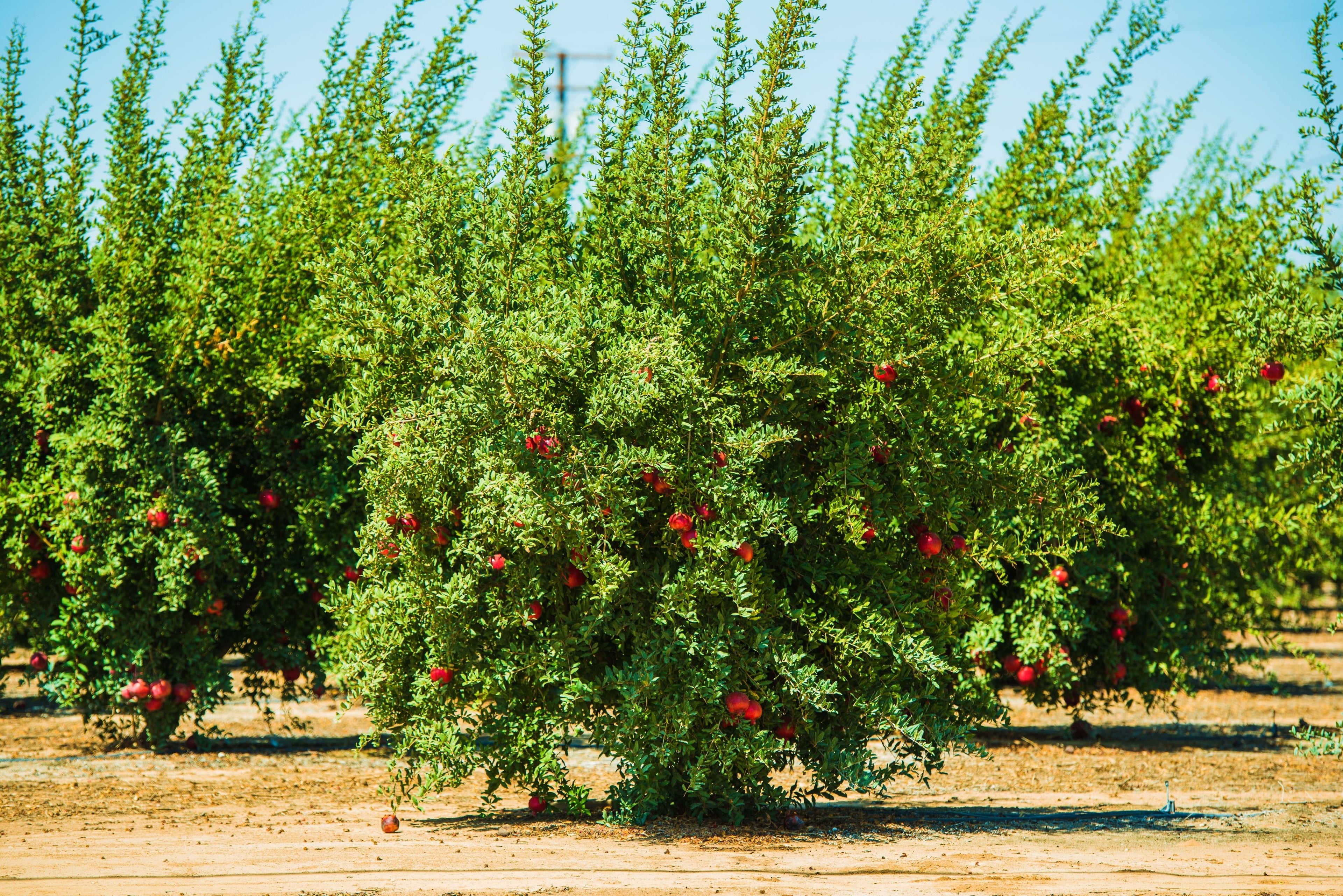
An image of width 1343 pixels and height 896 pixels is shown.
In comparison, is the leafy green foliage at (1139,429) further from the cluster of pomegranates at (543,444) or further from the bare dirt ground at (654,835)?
the cluster of pomegranates at (543,444)

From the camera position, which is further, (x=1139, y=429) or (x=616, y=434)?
(x=1139, y=429)

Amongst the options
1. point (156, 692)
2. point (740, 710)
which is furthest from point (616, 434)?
point (156, 692)

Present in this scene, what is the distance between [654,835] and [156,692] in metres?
4.34

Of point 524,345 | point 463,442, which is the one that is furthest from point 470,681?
point 524,345

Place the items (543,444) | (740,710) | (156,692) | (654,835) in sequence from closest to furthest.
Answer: (543,444) → (740,710) → (654,835) → (156,692)

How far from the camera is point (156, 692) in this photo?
8578 mm

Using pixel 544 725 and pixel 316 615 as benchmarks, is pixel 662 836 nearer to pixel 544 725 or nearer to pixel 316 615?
pixel 544 725

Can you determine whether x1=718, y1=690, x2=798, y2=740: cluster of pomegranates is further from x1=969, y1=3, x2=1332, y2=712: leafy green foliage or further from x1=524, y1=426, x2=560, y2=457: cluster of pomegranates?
x1=969, y1=3, x2=1332, y2=712: leafy green foliage

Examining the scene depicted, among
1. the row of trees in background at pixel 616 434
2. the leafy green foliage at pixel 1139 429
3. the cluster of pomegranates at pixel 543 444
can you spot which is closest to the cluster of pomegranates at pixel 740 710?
the row of trees in background at pixel 616 434

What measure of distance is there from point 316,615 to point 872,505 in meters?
5.08

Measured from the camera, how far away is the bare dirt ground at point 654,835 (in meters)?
5.13

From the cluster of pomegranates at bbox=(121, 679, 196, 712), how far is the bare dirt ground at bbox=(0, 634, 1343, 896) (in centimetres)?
44

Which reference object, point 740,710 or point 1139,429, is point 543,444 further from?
point 1139,429

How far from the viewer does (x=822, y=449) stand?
6.13m
